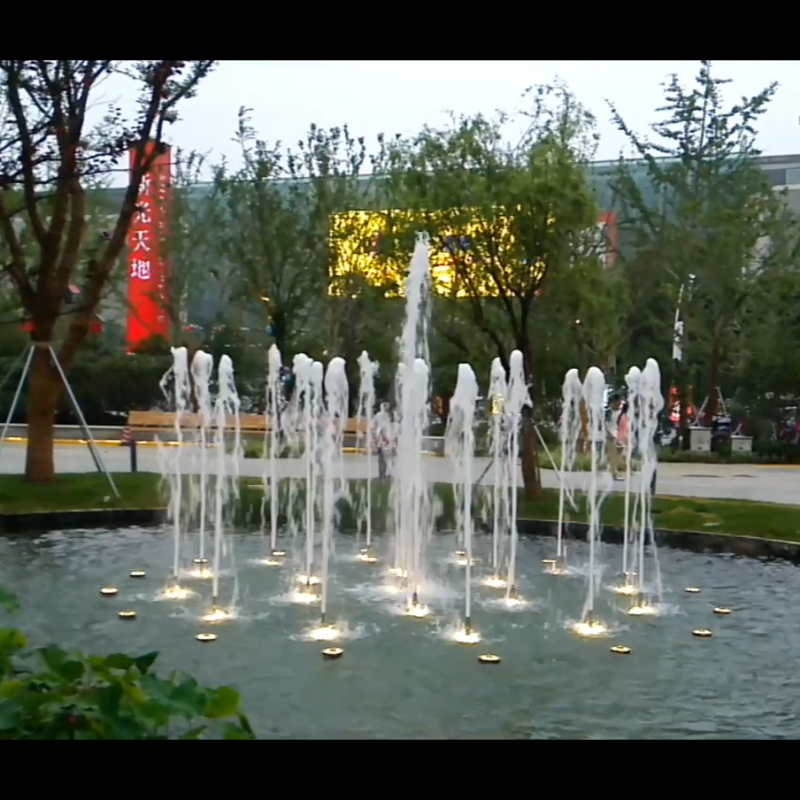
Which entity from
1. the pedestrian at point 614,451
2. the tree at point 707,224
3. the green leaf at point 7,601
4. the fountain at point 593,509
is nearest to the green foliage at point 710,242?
the tree at point 707,224

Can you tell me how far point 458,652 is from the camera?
5.48 metres

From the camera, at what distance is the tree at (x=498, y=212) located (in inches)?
405

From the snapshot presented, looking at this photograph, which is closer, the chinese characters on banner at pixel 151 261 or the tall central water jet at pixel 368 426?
the tall central water jet at pixel 368 426

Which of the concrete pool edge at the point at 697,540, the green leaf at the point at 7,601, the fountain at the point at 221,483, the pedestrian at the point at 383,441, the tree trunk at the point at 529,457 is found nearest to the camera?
the green leaf at the point at 7,601

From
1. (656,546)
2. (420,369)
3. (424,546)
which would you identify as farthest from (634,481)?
(420,369)

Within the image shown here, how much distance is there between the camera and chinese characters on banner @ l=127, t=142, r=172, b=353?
825 inches

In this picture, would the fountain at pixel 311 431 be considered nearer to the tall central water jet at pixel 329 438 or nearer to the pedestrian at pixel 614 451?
the tall central water jet at pixel 329 438

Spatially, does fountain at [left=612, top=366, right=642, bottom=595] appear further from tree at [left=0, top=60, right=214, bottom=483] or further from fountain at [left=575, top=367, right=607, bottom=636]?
tree at [left=0, top=60, right=214, bottom=483]

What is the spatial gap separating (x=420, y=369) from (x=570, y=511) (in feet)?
14.9

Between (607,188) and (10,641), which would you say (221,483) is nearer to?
(10,641)

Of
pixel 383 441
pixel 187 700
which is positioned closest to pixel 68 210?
pixel 383 441

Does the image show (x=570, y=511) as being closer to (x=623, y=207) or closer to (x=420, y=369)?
(x=420, y=369)

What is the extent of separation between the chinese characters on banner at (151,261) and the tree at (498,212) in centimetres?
1031

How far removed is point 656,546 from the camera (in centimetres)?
929
